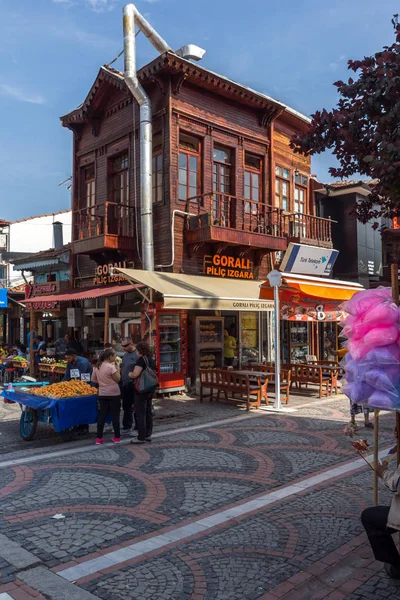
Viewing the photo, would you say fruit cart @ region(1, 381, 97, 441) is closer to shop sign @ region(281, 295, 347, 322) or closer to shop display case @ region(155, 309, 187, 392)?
shop display case @ region(155, 309, 187, 392)

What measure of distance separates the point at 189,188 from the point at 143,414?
8445 millimetres

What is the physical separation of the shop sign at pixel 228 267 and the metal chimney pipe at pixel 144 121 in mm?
1928

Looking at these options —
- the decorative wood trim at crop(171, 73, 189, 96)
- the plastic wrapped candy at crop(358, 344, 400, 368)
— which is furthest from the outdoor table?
the decorative wood trim at crop(171, 73, 189, 96)

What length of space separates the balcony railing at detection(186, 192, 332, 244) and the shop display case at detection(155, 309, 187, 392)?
8.85 ft

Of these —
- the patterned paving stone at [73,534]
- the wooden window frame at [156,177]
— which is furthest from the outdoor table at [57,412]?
the wooden window frame at [156,177]

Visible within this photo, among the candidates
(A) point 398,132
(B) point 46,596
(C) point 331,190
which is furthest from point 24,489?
(C) point 331,190

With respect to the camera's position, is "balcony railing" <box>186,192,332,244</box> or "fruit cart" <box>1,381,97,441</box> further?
"balcony railing" <box>186,192,332,244</box>

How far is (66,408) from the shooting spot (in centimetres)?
823

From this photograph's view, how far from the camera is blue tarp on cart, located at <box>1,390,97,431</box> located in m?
8.15

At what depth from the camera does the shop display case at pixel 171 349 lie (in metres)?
13.5

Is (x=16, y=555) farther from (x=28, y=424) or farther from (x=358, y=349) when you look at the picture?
(x=28, y=424)

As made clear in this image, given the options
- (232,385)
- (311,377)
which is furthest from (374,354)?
(311,377)

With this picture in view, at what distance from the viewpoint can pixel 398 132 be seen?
180 inches

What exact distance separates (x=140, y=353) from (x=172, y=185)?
703cm
